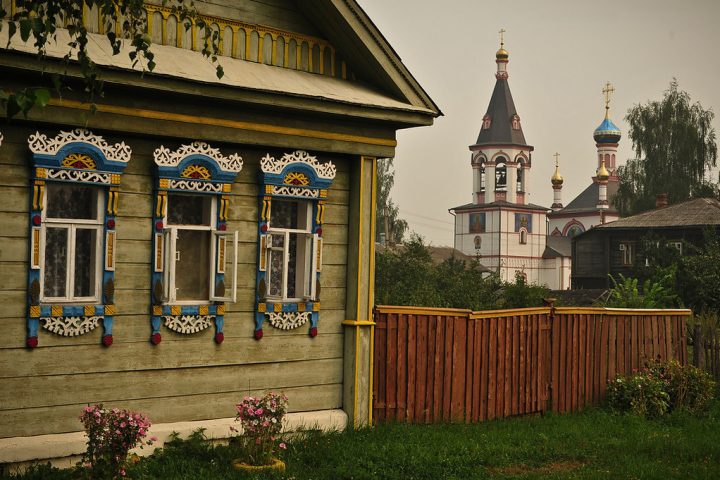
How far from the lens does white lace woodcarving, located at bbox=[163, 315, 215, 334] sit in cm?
1039

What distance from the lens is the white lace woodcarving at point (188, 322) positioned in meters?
10.4

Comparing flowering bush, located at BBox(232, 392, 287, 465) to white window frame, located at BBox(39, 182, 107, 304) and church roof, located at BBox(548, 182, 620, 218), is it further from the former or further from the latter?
church roof, located at BBox(548, 182, 620, 218)

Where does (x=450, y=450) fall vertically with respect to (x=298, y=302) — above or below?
below

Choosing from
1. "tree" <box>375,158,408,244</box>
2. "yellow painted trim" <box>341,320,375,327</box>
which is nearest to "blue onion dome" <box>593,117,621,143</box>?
"tree" <box>375,158,408,244</box>

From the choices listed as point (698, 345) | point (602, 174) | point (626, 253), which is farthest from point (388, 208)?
point (698, 345)

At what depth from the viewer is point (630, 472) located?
416 inches

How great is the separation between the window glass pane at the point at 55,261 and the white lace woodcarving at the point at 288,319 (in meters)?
2.37

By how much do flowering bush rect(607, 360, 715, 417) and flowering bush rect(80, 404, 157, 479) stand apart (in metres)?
7.80

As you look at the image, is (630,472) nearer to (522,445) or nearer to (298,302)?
(522,445)

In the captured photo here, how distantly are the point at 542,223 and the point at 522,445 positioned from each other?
361ft

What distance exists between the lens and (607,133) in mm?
120375

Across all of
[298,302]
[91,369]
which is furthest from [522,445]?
[91,369]

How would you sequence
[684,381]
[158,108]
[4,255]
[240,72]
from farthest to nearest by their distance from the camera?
1. [684,381]
2. [240,72]
3. [158,108]
4. [4,255]

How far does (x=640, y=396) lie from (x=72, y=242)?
837cm
